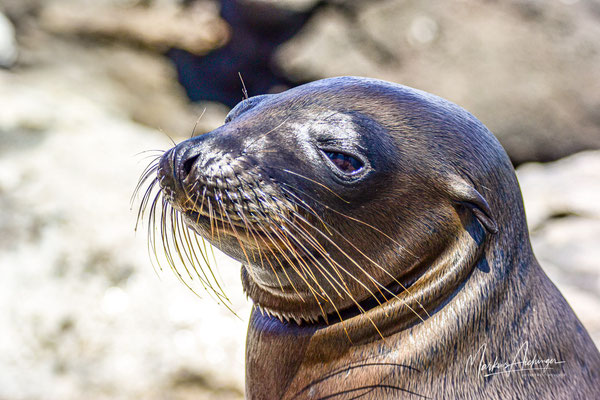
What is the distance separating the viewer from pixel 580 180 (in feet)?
19.4

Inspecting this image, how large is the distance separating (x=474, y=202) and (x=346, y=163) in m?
0.40

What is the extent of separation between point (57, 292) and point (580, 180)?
16.2 feet

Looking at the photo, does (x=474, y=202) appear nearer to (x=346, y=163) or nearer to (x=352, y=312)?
(x=346, y=163)

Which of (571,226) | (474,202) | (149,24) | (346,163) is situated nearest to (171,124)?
(149,24)

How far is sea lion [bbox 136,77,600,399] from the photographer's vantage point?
1.72 meters

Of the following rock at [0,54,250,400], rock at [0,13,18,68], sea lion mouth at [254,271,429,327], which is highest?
rock at [0,13,18,68]

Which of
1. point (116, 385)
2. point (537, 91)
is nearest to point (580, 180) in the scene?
point (537, 91)

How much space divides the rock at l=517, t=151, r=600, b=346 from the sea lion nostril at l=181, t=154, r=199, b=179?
2862 mm

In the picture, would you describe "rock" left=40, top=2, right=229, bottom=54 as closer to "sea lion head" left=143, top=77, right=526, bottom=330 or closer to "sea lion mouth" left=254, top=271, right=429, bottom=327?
"sea lion head" left=143, top=77, right=526, bottom=330

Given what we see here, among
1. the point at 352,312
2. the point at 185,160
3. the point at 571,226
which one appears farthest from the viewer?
the point at 571,226

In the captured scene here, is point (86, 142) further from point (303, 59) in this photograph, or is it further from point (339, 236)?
point (339, 236)

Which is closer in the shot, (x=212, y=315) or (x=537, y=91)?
(x=212, y=315)

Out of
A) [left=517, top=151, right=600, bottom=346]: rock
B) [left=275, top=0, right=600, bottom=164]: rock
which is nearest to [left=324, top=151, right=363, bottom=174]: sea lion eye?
[left=517, top=151, right=600, bottom=346]: rock

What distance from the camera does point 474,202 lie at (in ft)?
5.71
